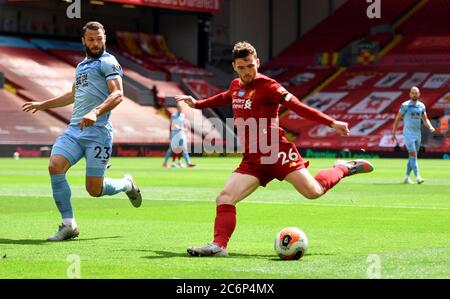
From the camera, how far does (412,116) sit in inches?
1070

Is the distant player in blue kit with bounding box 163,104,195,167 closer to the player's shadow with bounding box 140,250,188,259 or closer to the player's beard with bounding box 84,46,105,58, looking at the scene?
the player's beard with bounding box 84,46,105,58

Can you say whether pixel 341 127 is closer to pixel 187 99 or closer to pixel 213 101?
pixel 213 101

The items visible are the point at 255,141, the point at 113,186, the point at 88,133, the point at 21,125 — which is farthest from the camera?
the point at 21,125

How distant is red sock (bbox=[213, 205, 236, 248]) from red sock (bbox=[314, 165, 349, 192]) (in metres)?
1.26

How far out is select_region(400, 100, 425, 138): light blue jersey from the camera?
27.0 metres

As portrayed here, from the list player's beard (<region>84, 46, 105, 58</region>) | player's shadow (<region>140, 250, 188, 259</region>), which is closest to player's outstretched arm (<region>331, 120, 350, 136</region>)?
player's shadow (<region>140, 250, 188, 259</region>)

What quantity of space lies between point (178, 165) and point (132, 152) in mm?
13566

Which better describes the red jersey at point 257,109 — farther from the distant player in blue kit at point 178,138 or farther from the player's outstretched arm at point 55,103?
the distant player in blue kit at point 178,138

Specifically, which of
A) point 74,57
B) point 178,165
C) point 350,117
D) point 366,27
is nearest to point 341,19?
point 366,27

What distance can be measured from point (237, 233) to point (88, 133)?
2.41 meters

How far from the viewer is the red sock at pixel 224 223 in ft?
37.2

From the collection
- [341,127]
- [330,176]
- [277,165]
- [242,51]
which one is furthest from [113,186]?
[341,127]

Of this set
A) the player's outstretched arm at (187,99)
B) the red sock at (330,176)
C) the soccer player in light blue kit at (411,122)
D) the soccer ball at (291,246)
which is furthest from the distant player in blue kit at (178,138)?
the soccer ball at (291,246)

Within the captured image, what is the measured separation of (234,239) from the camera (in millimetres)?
13133
